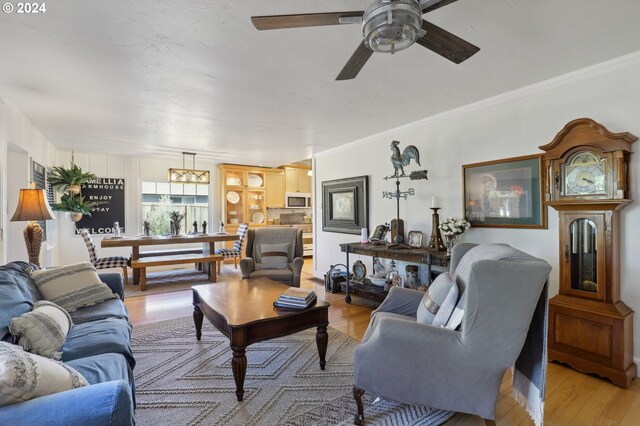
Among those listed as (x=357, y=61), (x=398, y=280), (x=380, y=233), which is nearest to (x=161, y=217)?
(x=380, y=233)

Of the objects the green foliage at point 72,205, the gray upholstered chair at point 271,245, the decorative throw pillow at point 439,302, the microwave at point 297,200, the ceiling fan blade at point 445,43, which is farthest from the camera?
the microwave at point 297,200

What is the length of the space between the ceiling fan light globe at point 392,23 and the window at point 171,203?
6324 millimetres

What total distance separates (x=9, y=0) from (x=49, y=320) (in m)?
1.76

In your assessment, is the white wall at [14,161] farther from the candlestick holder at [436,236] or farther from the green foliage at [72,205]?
the candlestick holder at [436,236]

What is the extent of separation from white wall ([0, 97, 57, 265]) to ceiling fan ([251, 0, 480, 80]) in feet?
10.7

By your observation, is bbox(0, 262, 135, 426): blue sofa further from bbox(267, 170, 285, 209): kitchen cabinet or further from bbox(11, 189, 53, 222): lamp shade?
bbox(267, 170, 285, 209): kitchen cabinet

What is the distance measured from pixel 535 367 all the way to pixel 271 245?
3.25 metres

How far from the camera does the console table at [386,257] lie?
3268mm

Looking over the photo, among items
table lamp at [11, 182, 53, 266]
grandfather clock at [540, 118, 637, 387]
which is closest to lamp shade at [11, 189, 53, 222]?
table lamp at [11, 182, 53, 266]

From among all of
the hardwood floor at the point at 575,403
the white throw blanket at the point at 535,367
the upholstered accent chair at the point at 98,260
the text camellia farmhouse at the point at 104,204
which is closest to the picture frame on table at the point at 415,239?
the hardwood floor at the point at 575,403

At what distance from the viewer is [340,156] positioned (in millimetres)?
5277

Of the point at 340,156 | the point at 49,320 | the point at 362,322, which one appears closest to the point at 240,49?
the point at 49,320

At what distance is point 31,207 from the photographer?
2.86 meters

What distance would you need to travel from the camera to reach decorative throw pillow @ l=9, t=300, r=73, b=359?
5.34 feet
